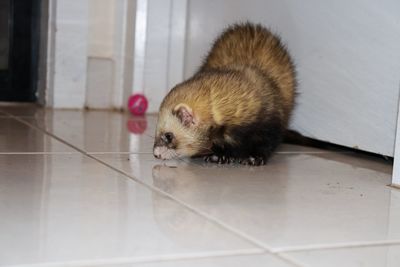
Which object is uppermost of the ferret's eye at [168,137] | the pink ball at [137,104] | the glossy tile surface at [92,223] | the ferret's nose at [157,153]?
the glossy tile surface at [92,223]

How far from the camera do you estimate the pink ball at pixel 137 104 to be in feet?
7.07

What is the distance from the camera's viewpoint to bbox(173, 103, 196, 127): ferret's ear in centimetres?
134

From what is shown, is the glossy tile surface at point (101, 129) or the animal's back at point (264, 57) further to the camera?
the animal's back at point (264, 57)

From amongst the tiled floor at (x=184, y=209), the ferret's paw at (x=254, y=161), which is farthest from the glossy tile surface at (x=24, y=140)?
the ferret's paw at (x=254, y=161)

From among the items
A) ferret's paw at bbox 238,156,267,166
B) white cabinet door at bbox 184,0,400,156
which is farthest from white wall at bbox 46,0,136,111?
ferret's paw at bbox 238,156,267,166

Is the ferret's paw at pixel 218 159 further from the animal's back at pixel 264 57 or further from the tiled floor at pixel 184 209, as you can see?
the animal's back at pixel 264 57

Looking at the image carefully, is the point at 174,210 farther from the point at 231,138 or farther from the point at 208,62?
the point at 208,62

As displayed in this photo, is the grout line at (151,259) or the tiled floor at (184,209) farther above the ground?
the grout line at (151,259)

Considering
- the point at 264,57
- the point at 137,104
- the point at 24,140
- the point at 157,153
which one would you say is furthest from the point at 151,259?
the point at 137,104

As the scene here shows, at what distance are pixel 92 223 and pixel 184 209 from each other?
5.9 inches

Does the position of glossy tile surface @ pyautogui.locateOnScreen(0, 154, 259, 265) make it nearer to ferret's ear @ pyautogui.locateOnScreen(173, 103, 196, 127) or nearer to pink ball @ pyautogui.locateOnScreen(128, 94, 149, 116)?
ferret's ear @ pyautogui.locateOnScreen(173, 103, 196, 127)

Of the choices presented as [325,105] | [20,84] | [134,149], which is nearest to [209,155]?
[134,149]

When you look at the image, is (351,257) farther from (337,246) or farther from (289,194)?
(289,194)

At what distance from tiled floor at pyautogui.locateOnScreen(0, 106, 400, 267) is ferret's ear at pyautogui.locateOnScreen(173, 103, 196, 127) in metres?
0.08
